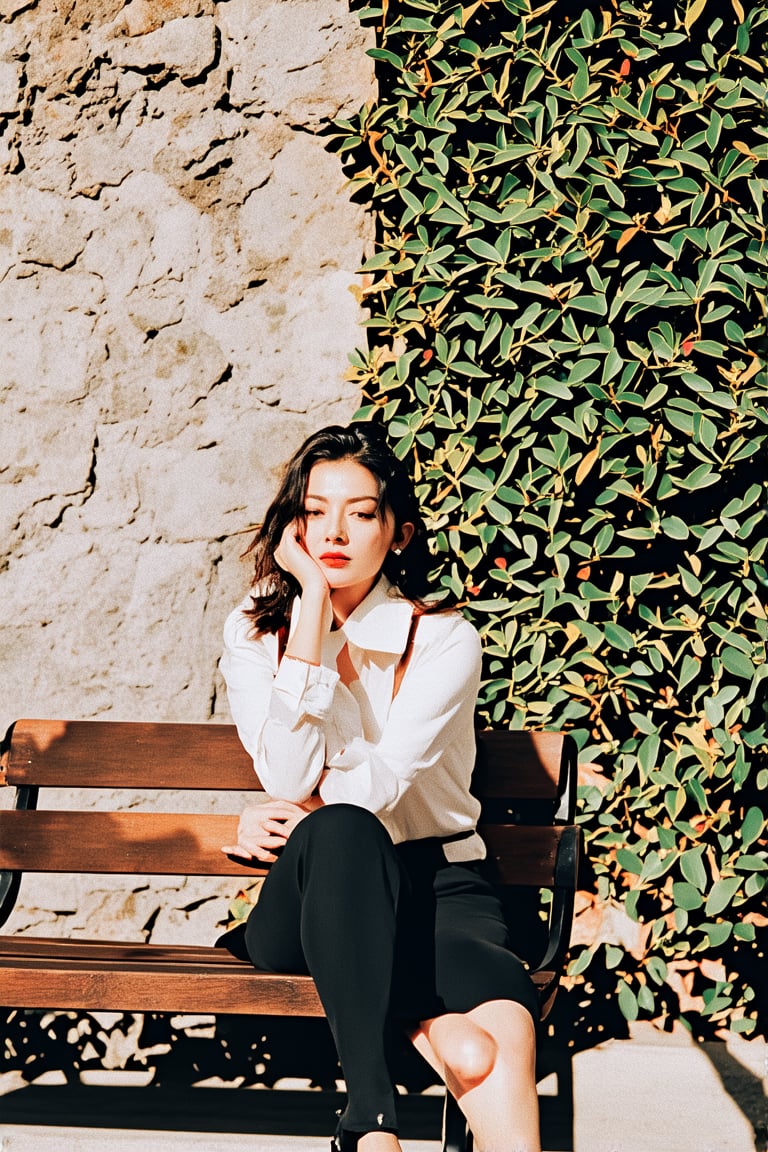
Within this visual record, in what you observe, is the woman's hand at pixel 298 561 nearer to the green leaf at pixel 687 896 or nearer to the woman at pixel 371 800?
the woman at pixel 371 800

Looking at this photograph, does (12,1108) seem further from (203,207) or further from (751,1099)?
(203,207)

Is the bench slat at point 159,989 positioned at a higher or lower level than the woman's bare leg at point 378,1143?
higher

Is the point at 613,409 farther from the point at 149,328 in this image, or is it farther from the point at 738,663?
the point at 149,328

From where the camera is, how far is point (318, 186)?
305 centimetres

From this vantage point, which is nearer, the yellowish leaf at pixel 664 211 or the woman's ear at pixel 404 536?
the woman's ear at pixel 404 536

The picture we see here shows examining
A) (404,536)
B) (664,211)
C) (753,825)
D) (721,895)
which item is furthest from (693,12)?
(721,895)

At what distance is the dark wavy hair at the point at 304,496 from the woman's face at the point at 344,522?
24 millimetres

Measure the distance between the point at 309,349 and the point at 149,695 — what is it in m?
0.99

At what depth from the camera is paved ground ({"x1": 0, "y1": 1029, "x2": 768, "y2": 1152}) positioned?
8.35 feet

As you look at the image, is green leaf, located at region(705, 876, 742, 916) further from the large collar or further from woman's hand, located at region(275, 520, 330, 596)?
woman's hand, located at region(275, 520, 330, 596)

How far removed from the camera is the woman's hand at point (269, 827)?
90.1 inches

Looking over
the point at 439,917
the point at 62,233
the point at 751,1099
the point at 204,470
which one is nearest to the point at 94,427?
the point at 204,470

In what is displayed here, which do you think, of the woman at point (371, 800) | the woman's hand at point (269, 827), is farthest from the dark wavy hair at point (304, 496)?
the woman's hand at point (269, 827)

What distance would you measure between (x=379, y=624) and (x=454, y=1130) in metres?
0.97
